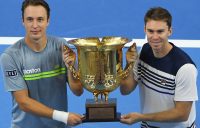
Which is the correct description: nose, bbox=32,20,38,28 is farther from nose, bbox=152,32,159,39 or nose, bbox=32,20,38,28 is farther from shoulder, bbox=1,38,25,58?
nose, bbox=152,32,159,39

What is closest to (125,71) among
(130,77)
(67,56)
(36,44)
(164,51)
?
(130,77)

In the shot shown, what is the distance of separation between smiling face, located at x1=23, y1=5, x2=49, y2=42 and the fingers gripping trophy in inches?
9.3

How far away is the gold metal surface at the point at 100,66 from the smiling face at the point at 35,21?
0.26 m

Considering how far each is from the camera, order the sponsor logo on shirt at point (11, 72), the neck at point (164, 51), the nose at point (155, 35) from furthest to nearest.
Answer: the sponsor logo on shirt at point (11, 72)
the neck at point (164, 51)
the nose at point (155, 35)

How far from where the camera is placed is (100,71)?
3.29 metres

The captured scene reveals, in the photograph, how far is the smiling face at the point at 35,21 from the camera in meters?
3.23

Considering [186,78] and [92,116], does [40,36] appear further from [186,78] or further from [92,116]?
[186,78]

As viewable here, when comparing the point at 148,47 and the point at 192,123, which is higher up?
the point at 148,47

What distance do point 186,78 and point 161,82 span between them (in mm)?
209

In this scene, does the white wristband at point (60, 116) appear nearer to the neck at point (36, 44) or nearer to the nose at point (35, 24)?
the neck at point (36, 44)

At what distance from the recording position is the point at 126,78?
3441 mm

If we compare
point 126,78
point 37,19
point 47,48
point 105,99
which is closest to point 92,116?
point 105,99

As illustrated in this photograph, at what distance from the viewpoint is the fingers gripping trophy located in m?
3.26

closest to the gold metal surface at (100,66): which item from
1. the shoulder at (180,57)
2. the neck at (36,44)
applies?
the neck at (36,44)
